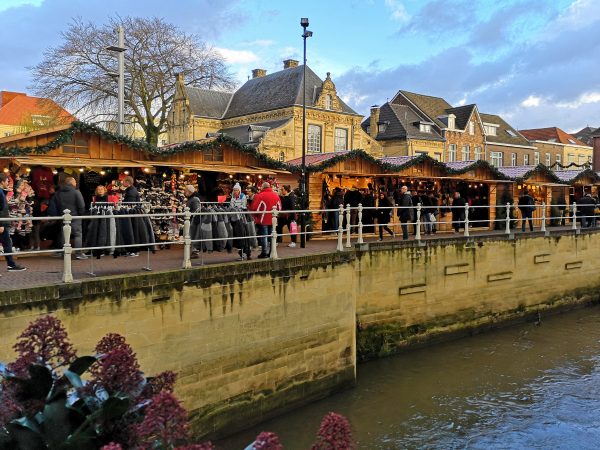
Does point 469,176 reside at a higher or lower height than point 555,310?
higher

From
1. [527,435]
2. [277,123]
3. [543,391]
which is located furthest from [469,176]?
[277,123]

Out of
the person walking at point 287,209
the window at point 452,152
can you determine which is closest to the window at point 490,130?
the window at point 452,152

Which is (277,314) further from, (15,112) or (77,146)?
(15,112)

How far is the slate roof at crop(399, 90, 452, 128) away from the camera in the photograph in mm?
51422

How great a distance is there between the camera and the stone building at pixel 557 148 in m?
61.2

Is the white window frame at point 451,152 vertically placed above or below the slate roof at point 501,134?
below

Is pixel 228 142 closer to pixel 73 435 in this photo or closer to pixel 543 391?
pixel 543 391

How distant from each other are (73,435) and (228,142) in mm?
14319

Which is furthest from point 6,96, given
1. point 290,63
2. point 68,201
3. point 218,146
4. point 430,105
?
point 68,201

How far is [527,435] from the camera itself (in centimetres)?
982

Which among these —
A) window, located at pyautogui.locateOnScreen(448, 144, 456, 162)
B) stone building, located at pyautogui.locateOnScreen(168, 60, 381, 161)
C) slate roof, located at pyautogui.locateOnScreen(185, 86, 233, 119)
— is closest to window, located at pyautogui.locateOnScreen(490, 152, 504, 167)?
window, located at pyautogui.locateOnScreen(448, 144, 456, 162)

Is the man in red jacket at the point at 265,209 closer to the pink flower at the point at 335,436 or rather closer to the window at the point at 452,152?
the pink flower at the point at 335,436

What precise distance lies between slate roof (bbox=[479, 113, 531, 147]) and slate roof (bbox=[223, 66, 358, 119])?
17167 mm

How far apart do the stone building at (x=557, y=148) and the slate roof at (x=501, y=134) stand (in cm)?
314
